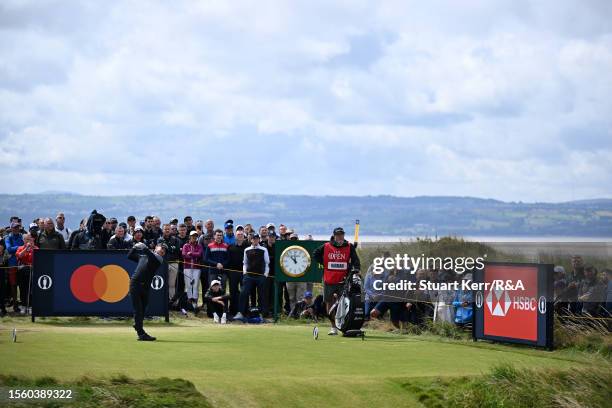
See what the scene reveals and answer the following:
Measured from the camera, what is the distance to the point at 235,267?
29.6 metres

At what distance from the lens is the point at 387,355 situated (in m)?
21.2

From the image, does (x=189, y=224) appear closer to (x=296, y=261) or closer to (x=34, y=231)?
(x=296, y=261)

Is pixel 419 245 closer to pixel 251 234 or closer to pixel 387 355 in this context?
pixel 251 234

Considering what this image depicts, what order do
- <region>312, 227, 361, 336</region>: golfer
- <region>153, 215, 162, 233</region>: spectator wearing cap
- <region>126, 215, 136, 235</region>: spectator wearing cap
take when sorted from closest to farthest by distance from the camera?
<region>312, 227, 361, 336</region>: golfer, <region>153, 215, 162, 233</region>: spectator wearing cap, <region>126, 215, 136, 235</region>: spectator wearing cap

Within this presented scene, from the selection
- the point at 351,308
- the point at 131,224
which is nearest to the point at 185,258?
the point at 131,224

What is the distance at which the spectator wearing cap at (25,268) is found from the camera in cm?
2802

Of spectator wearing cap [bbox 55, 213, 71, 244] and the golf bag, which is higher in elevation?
spectator wearing cap [bbox 55, 213, 71, 244]

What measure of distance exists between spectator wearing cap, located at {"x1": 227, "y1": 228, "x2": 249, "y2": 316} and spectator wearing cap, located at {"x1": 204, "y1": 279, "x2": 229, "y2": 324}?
0.42 metres

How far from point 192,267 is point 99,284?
3043mm

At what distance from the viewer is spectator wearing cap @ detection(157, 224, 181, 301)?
29.1m

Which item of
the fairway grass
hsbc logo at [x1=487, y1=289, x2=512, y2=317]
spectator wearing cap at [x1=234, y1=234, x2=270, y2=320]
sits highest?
spectator wearing cap at [x1=234, y1=234, x2=270, y2=320]

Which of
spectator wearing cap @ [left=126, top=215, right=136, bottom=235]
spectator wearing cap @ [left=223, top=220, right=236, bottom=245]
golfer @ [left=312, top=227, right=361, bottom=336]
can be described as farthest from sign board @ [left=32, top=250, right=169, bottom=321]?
golfer @ [left=312, top=227, right=361, bottom=336]

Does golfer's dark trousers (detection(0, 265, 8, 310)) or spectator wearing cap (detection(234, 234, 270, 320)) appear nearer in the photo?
golfer's dark trousers (detection(0, 265, 8, 310))

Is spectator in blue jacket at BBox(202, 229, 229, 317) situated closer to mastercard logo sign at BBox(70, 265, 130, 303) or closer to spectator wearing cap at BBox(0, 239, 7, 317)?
mastercard logo sign at BBox(70, 265, 130, 303)
